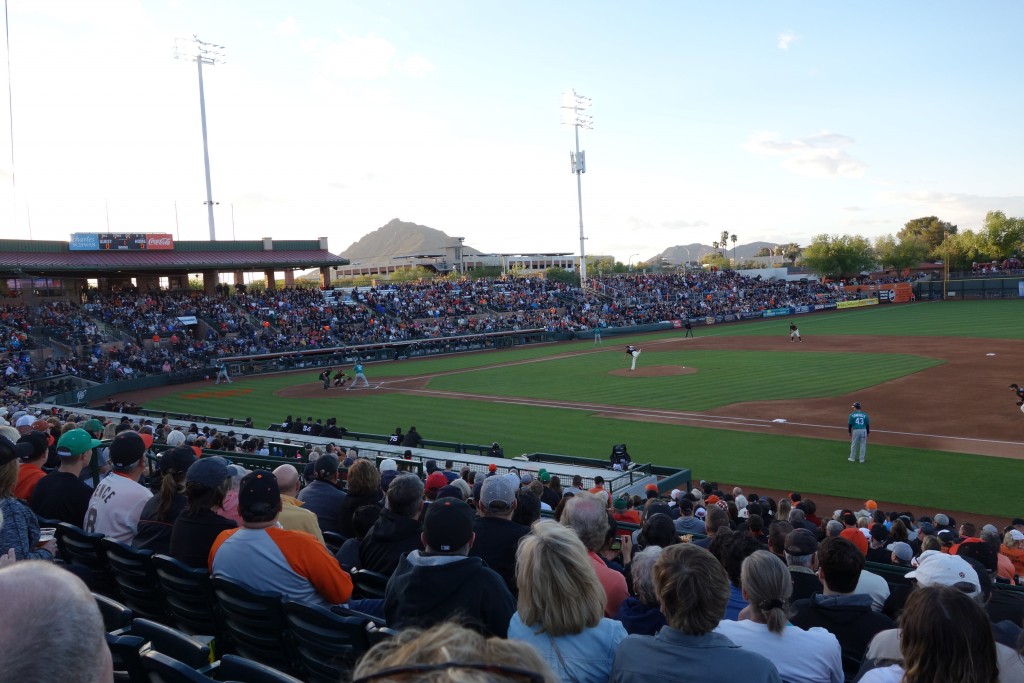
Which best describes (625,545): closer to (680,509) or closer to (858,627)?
(858,627)

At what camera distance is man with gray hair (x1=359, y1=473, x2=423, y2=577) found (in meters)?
5.61

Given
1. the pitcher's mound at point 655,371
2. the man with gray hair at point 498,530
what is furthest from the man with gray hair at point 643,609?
the pitcher's mound at point 655,371

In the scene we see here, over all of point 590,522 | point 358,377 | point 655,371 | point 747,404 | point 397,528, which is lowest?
point 747,404

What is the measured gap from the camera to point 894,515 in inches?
443

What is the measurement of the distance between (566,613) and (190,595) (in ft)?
10.2

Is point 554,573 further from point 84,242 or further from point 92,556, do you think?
point 84,242

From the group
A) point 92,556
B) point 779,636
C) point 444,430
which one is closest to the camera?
point 779,636

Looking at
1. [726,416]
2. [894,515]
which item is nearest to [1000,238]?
[726,416]

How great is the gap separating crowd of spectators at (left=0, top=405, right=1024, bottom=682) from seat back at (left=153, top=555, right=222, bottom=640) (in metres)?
0.15

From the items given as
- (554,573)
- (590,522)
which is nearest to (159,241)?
(590,522)

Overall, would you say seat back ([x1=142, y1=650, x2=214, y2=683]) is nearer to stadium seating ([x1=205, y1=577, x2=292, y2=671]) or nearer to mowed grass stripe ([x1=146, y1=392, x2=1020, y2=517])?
stadium seating ([x1=205, y1=577, x2=292, y2=671])

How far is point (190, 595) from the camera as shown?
5051 millimetres

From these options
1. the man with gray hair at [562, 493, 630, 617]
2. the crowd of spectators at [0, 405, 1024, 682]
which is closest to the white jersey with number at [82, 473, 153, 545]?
the crowd of spectators at [0, 405, 1024, 682]

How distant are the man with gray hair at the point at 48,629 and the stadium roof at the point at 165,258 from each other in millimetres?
45842
